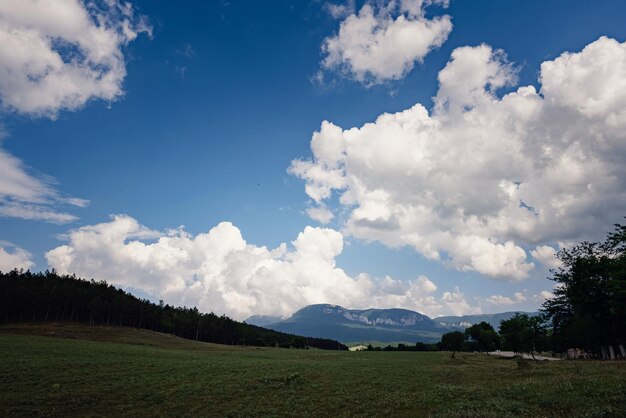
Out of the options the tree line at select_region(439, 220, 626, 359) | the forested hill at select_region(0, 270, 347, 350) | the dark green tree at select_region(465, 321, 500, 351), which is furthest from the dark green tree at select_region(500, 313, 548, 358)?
the forested hill at select_region(0, 270, 347, 350)

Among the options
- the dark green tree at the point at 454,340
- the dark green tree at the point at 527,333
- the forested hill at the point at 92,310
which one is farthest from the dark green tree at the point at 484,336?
the forested hill at the point at 92,310

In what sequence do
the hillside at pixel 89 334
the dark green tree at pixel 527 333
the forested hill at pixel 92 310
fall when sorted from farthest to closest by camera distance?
the forested hill at pixel 92 310, the dark green tree at pixel 527 333, the hillside at pixel 89 334

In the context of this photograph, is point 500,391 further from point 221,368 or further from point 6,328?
→ point 6,328

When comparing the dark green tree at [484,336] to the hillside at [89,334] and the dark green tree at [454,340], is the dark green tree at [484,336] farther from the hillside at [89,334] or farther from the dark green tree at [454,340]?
the hillside at [89,334]

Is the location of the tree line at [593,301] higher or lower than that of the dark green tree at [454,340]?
higher

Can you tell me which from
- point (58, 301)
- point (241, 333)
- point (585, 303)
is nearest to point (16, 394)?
point (585, 303)

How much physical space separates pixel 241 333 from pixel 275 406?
542 feet

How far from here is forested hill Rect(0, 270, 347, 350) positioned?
124m

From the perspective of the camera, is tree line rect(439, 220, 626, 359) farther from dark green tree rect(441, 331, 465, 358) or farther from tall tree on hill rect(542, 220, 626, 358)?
dark green tree rect(441, 331, 465, 358)

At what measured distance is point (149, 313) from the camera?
158500 mm

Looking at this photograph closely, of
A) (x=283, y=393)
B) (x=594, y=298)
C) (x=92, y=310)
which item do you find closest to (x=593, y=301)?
(x=594, y=298)

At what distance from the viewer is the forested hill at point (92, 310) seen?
407 feet

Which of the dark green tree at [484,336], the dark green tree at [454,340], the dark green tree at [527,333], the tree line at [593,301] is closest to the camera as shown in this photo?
the tree line at [593,301]

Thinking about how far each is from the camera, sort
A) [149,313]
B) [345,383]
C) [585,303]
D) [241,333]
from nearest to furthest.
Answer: [345,383] < [585,303] < [149,313] < [241,333]
